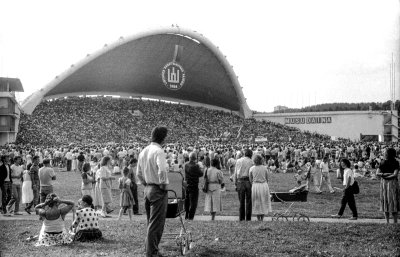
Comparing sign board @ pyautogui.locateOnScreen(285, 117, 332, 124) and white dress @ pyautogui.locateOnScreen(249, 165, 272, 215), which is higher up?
sign board @ pyautogui.locateOnScreen(285, 117, 332, 124)

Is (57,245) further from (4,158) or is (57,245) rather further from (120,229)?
(4,158)

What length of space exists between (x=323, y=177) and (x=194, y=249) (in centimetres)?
1187

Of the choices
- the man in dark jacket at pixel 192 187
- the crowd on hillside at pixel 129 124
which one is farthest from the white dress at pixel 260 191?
the crowd on hillside at pixel 129 124

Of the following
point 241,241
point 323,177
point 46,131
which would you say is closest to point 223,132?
point 46,131

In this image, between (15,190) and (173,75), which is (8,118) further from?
(15,190)

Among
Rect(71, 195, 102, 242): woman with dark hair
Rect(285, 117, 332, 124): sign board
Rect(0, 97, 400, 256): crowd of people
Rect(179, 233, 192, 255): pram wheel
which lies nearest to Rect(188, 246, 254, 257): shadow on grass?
Rect(179, 233, 192, 255): pram wheel

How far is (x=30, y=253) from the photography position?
7.07 metres

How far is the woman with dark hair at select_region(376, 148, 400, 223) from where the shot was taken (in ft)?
32.7

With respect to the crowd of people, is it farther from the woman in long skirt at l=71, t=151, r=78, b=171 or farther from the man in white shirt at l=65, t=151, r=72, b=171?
the woman in long skirt at l=71, t=151, r=78, b=171

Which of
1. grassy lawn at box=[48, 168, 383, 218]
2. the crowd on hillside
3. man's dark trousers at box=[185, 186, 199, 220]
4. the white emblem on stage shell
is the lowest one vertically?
grassy lawn at box=[48, 168, 383, 218]

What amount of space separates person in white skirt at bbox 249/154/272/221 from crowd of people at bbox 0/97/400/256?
23 mm

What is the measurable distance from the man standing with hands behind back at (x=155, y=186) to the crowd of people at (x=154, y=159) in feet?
0.04

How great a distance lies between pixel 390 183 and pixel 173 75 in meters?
49.2

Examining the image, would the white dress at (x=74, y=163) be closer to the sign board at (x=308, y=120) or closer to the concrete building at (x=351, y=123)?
the concrete building at (x=351, y=123)
